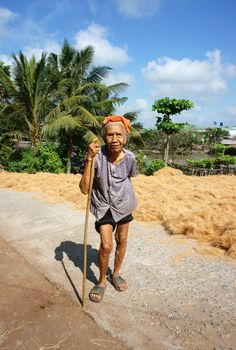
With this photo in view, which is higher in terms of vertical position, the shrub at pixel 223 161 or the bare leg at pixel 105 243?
the shrub at pixel 223 161

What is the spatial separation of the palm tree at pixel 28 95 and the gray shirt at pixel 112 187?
10396mm

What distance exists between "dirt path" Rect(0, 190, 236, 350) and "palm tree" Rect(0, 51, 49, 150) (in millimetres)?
8163

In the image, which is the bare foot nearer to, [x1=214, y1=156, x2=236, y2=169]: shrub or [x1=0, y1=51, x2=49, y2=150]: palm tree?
[x1=0, y1=51, x2=49, y2=150]: palm tree

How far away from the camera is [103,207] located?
2412 mm

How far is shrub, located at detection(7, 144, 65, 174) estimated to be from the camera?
11947 millimetres

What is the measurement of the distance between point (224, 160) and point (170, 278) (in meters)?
13.3

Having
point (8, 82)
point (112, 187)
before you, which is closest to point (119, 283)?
point (112, 187)

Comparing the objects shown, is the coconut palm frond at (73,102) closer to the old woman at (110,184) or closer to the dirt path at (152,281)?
the dirt path at (152,281)

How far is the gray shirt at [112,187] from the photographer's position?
2.39 meters

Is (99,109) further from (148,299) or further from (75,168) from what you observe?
(148,299)

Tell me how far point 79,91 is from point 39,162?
3.69 m

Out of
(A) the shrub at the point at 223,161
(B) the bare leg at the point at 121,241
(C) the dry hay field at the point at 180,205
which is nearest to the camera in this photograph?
(B) the bare leg at the point at 121,241

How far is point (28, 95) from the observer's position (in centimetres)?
1181

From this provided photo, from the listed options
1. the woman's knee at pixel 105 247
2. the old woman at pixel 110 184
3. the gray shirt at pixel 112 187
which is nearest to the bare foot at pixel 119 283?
the old woman at pixel 110 184
